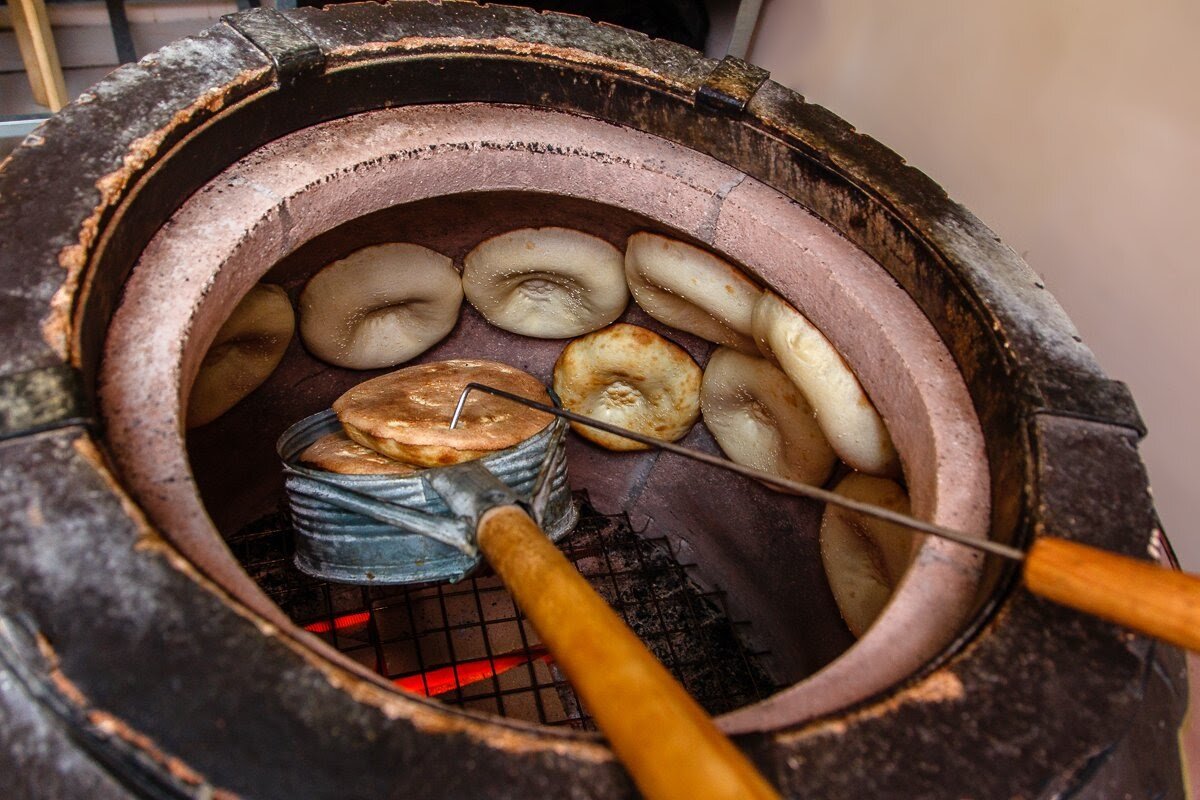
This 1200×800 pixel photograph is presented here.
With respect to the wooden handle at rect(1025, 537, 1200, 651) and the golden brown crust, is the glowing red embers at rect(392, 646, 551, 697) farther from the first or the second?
the wooden handle at rect(1025, 537, 1200, 651)

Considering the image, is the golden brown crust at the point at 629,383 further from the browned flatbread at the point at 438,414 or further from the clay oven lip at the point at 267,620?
the clay oven lip at the point at 267,620

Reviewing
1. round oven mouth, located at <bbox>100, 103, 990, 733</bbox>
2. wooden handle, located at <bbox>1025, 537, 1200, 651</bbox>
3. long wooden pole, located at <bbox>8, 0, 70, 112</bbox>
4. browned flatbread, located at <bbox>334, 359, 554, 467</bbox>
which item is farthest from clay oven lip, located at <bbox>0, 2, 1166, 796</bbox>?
long wooden pole, located at <bbox>8, 0, 70, 112</bbox>

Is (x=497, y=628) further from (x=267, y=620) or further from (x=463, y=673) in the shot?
(x=267, y=620)

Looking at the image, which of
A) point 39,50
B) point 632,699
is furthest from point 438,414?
point 39,50

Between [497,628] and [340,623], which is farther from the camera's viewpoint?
[497,628]

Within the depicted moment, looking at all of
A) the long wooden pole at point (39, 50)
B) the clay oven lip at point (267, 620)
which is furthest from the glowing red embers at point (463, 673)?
the long wooden pole at point (39, 50)

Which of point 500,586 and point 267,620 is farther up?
point 267,620

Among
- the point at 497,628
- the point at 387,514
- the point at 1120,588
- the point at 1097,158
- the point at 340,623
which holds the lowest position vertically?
the point at 497,628
